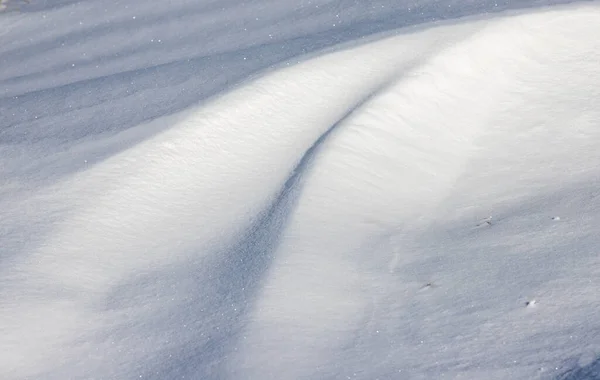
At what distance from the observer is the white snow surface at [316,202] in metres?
2.07

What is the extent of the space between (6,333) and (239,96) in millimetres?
1539

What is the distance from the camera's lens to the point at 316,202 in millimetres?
2719

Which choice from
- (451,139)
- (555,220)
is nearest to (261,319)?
(555,220)

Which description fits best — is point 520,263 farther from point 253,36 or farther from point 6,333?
point 253,36

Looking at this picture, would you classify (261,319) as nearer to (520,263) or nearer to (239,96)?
(520,263)

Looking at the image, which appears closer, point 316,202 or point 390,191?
point 316,202

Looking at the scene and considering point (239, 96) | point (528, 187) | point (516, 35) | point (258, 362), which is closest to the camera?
point (258, 362)

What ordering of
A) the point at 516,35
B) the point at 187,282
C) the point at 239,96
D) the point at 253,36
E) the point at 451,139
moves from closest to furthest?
1. the point at 187,282
2. the point at 451,139
3. the point at 239,96
4. the point at 516,35
5. the point at 253,36

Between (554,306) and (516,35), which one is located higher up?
(516,35)

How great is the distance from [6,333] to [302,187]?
3.51ft

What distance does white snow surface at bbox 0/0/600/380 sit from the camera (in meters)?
2.07

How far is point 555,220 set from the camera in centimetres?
245

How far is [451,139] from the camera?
3170 mm

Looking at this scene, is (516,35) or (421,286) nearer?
(421,286)
